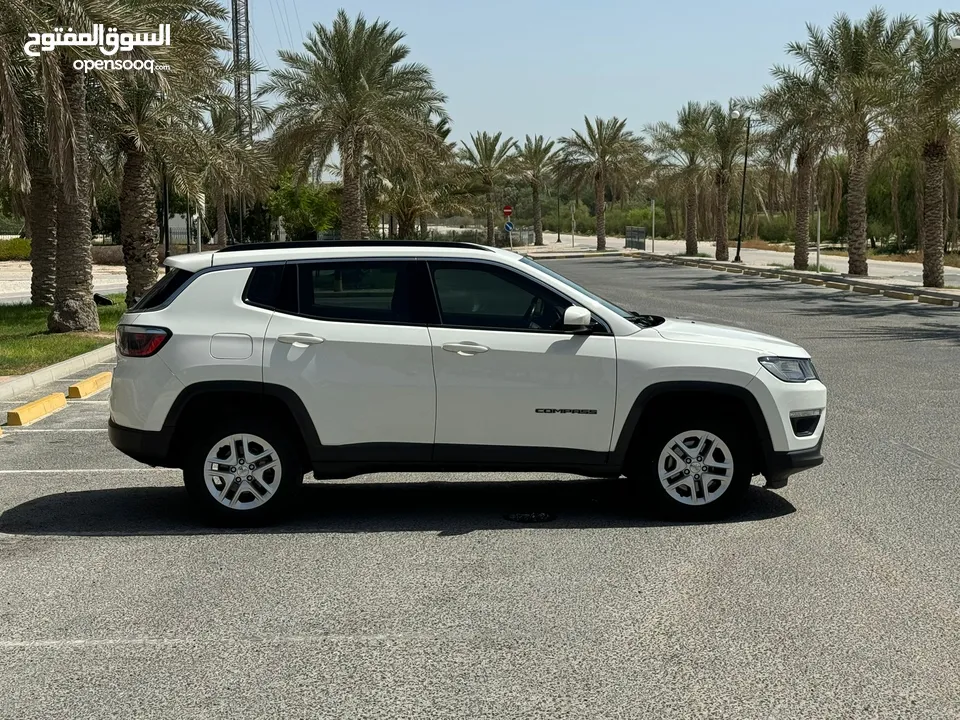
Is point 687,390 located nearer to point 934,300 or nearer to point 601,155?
point 934,300

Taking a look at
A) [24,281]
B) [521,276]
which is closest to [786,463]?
[521,276]

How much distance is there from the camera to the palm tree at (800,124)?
40219 mm

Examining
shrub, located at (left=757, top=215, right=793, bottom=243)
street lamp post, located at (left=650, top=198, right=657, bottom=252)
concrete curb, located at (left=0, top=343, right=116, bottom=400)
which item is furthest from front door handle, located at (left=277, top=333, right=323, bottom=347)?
shrub, located at (left=757, top=215, right=793, bottom=243)

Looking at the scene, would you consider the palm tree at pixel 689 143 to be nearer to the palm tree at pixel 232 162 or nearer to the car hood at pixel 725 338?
the palm tree at pixel 232 162

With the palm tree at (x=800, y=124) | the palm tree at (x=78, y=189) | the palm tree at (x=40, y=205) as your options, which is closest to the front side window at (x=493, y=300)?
the palm tree at (x=78, y=189)

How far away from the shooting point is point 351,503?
816 cm

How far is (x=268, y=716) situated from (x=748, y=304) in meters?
26.3

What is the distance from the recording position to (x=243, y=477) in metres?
7.31

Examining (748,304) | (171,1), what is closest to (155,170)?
(171,1)

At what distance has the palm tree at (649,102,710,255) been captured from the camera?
6050 cm

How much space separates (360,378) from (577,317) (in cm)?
138

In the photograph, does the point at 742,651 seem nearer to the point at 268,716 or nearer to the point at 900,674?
the point at 900,674

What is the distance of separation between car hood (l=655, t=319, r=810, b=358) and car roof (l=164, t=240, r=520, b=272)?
113 cm

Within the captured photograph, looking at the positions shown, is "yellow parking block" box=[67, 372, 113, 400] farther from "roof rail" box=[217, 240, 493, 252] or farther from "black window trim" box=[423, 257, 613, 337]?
"black window trim" box=[423, 257, 613, 337]
